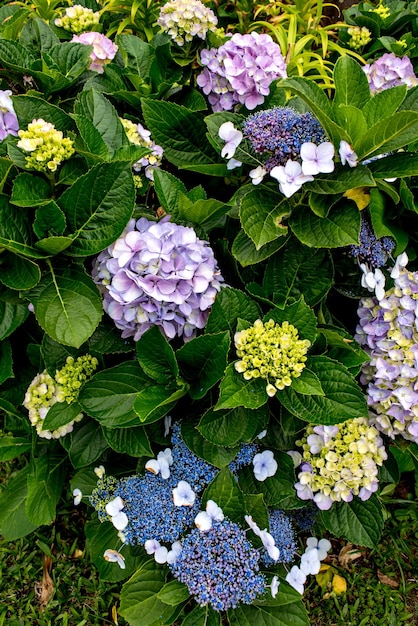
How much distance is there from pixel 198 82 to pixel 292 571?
1.67 m

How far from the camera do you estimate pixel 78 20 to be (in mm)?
2145

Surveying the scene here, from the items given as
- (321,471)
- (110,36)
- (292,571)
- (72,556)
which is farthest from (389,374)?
(110,36)

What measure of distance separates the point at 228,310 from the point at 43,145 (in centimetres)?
62

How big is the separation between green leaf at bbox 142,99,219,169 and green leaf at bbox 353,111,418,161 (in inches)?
23.0

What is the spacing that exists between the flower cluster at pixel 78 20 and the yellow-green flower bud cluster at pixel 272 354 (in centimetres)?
147

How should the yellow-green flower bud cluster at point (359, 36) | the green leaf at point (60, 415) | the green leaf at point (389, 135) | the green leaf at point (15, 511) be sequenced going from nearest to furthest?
the green leaf at point (389, 135) < the green leaf at point (60, 415) < the green leaf at point (15, 511) < the yellow-green flower bud cluster at point (359, 36)

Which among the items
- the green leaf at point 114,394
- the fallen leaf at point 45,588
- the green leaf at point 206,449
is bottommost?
the fallen leaf at point 45,588

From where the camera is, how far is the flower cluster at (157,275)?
1.37 m

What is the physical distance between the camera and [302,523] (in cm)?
188

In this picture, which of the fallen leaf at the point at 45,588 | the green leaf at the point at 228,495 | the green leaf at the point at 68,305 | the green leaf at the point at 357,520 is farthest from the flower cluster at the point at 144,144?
the fallen leaf at the point at 45,588

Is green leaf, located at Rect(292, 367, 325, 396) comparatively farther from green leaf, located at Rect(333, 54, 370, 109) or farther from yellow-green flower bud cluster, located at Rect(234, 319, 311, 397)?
green leaf, located at Rect(333, 54, 370, 109)

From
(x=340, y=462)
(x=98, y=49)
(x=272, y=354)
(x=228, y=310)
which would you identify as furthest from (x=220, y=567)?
(x=98, y=49)

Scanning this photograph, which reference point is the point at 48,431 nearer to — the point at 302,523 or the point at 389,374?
the point at 302,523

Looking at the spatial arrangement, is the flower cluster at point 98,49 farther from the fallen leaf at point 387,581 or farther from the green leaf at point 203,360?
the fallen leaf at point 387,581
